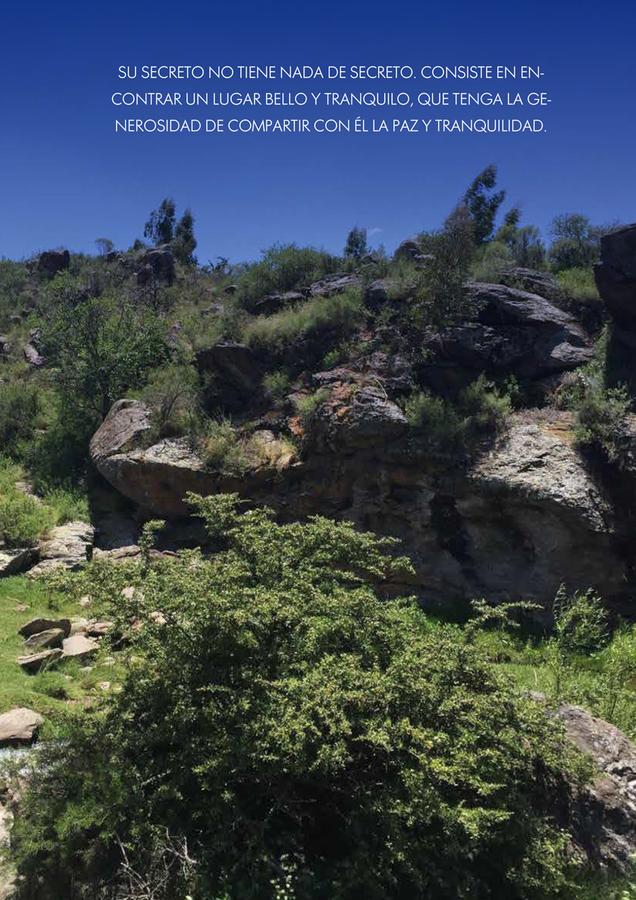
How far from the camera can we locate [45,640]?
820 cm

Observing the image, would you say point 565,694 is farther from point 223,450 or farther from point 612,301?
point 612,301

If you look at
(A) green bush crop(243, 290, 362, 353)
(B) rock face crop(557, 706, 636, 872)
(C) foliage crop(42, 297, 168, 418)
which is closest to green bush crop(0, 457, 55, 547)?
(C) foliage crop(42, 297, 168, 418)

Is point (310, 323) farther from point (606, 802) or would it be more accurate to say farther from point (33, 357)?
point (33, 357)

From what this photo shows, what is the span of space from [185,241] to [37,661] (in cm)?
3576

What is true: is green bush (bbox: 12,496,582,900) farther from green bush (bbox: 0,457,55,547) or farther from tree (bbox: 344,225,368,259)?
tree (bbox: 344,225,368,259)

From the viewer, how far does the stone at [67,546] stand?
11.8 metres

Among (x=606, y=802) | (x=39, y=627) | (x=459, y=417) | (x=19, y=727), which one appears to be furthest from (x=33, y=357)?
(x=606, y=802)

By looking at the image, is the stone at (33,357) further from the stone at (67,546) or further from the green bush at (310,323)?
the stone at (67,546)

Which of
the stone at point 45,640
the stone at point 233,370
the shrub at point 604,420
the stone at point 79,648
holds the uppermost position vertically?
the stone at point 233,370

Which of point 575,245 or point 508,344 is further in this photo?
point 575,245

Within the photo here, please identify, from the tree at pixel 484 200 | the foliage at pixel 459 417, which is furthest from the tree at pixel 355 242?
the foliage at pixel 459 417

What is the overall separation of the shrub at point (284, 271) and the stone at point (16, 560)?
10.7 metres

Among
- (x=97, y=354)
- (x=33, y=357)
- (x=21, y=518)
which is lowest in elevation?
(x=21, y=518)

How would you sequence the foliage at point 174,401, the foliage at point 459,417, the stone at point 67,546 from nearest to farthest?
the foliage at point 459,417
the stone at point 67,546
the foliage at point 174,401
